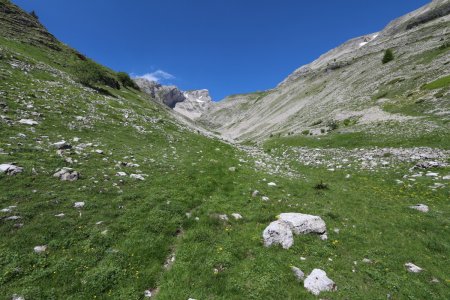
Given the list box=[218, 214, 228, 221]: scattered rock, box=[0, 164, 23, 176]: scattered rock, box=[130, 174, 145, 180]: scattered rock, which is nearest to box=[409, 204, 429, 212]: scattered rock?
box=[218, 214, 228, 221]: scattered rock

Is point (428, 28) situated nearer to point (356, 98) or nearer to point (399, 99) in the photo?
point (356, 98)

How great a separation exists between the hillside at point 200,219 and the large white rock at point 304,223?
61mm

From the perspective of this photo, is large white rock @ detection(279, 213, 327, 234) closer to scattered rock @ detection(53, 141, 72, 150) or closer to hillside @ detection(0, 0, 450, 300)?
hillside @ detection(0, 0, 450, 300)

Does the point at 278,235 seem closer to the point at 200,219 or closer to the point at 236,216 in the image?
the point at 236,216

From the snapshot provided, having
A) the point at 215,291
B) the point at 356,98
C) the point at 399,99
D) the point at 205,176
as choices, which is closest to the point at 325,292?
the point at 215,291

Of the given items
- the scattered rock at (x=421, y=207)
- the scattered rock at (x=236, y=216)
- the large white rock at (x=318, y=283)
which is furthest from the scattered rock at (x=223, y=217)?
the scattered rock at (x=421, y=207)

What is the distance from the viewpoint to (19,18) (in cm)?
6544

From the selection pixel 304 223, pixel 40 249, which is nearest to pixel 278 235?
pixel 304 223

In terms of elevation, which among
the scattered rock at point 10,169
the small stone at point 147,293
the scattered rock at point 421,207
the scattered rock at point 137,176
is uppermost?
the scattered rock at point 10,169

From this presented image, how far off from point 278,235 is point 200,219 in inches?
177

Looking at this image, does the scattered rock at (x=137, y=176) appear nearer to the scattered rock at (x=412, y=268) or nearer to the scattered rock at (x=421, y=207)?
the scattered rock at (x=412, y=268)

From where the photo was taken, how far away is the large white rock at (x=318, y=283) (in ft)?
34.4

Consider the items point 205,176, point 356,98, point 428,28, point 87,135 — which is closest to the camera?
point 205,176

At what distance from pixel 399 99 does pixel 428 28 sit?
68.4m
